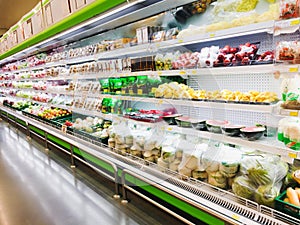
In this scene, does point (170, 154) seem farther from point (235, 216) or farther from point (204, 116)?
point (235, 216)

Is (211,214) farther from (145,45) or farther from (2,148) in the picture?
(2,148)

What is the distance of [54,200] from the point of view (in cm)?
295

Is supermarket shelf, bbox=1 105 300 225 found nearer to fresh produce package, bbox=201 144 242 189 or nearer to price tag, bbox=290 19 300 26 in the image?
fresh produce package, bbox=201 144 242 189

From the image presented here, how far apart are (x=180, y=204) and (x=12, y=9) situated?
9.40 meters

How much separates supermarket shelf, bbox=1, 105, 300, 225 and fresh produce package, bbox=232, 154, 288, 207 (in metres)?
0.05

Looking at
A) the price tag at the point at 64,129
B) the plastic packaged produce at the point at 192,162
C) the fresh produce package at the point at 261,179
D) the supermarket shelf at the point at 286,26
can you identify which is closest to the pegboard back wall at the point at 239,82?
the supermarket shelf at the point at 286,26

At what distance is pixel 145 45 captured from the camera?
2.78 metres

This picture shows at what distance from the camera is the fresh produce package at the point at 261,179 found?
65.9 inches

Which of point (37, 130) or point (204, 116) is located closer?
point (204, 116)

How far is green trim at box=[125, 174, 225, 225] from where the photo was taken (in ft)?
6.00

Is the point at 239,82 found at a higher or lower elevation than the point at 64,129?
higher

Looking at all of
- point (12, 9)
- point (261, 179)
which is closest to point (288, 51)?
point (261, 179)

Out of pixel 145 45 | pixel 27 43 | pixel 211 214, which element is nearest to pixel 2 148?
pixel 27 43

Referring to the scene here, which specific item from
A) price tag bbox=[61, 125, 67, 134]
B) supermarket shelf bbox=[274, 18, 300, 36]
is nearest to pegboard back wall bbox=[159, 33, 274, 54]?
supermarket shelf bbox=[274, 18, 300, 36]
